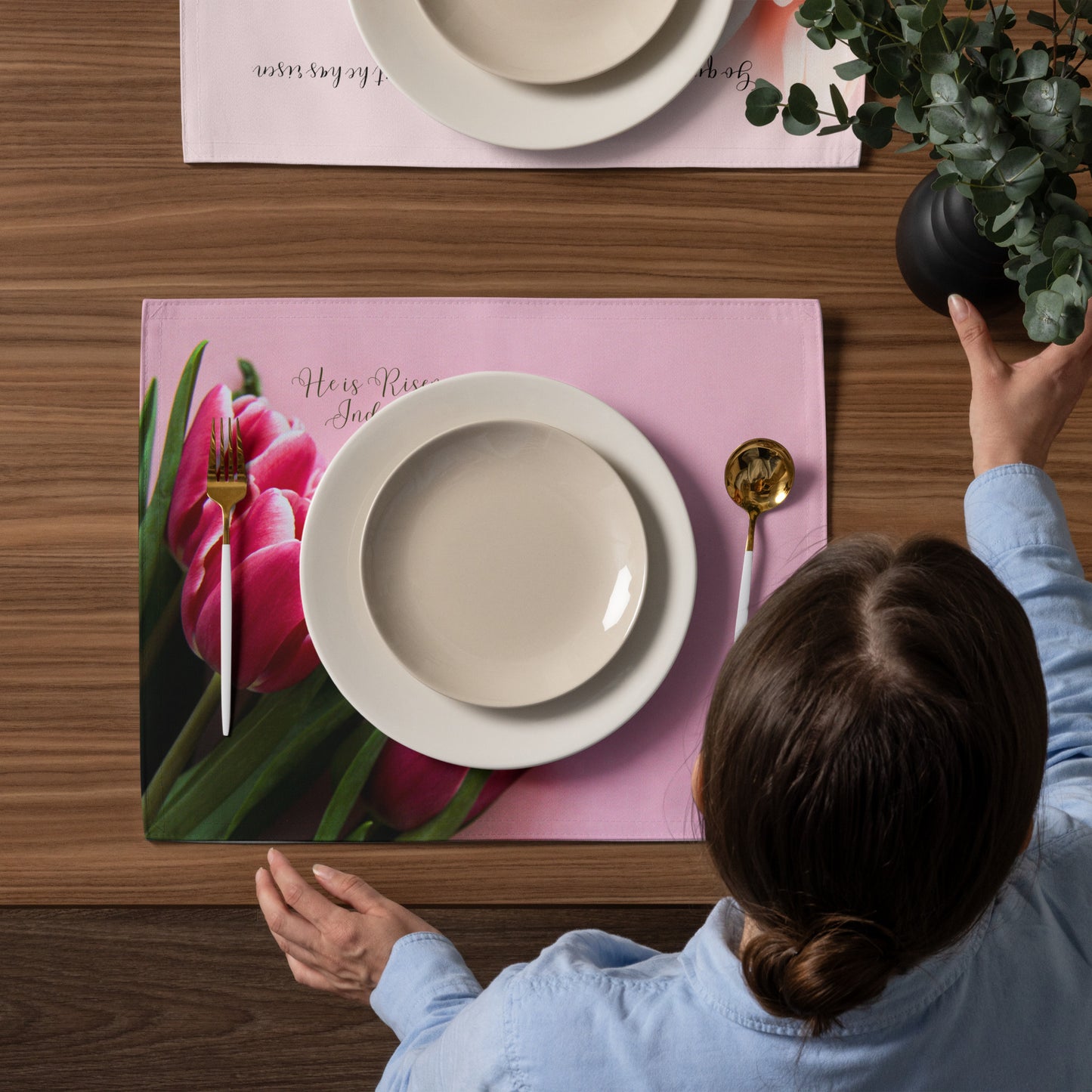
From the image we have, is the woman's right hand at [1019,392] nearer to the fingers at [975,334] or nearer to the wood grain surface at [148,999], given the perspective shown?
the fingers at [975,334]

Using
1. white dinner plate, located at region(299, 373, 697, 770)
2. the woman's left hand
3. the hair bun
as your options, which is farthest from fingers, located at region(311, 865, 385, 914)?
the hair bun

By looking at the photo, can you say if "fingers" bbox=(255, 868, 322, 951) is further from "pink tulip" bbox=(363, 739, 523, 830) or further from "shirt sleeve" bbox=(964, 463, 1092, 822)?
"shirt sleeve" bbox=(964, 463, 1092, 822)

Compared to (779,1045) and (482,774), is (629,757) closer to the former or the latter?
(482,774)

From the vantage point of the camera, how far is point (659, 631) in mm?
657

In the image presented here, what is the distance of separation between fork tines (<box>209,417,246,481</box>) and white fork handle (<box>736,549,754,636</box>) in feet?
1.27

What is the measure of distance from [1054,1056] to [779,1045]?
0.18m

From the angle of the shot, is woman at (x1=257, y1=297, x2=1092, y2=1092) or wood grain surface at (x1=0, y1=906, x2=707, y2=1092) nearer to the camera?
woman at (x1=257, y1=297, x2=1092, y2=1092)

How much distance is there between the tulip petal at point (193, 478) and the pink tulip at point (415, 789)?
219 mm

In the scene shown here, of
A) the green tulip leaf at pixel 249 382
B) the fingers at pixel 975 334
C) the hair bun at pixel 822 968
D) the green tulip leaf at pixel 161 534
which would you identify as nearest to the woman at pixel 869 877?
the hair bun at pixel 822 968

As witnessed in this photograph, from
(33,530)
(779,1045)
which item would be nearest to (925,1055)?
(779,1045)

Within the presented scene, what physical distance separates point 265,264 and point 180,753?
Result: 378 mm

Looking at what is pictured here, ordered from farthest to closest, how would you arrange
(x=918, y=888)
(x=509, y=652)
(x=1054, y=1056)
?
(x=509, y=652) → (x=1054, y=1056) → (x=918, y=888)

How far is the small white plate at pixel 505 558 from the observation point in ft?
2.13

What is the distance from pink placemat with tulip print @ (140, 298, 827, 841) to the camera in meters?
0.66
